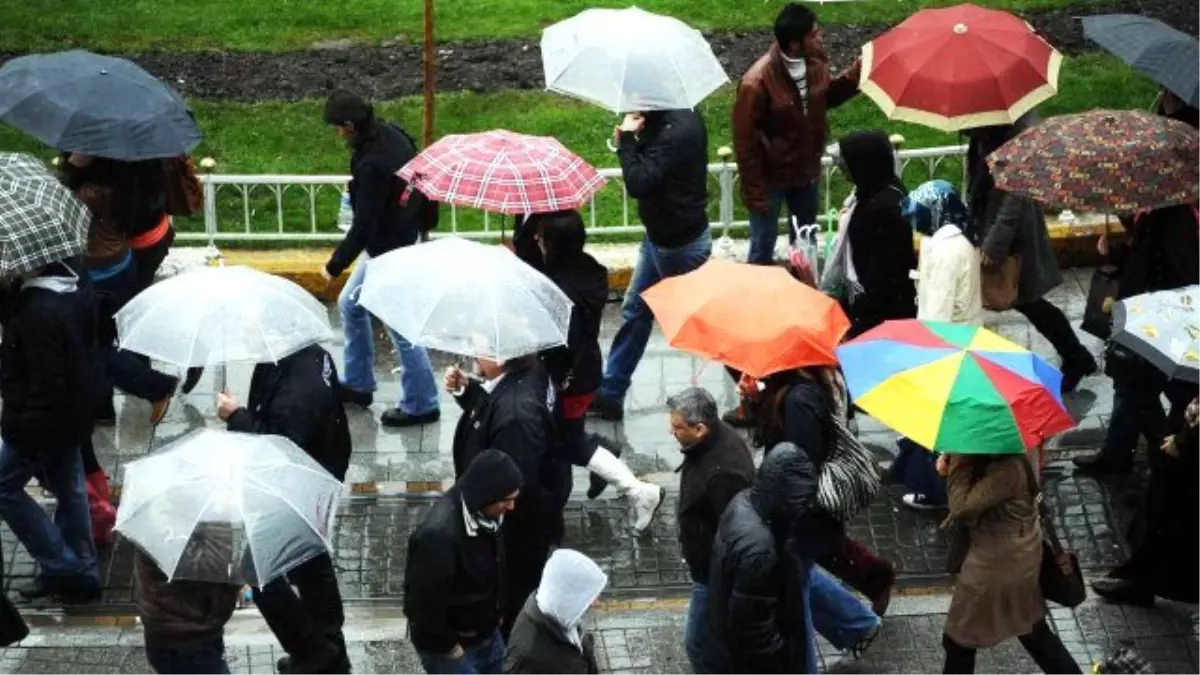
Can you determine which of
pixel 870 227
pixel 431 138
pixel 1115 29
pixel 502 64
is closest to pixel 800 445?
pixel 870 227

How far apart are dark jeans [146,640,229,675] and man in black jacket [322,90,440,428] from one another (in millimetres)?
3024

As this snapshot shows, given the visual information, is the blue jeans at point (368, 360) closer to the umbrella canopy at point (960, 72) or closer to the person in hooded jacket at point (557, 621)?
the umbrella canopy at point (960, 72)

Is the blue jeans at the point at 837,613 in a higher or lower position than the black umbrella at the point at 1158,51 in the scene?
lower

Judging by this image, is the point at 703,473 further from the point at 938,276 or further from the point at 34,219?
the point at 34,219

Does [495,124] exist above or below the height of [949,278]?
below

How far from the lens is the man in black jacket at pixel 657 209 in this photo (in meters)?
12.2

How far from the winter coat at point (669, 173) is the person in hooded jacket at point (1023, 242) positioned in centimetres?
152

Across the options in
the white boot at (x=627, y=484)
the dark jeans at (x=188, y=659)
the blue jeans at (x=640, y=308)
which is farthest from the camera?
the blue jeans at (x=640, y=308)

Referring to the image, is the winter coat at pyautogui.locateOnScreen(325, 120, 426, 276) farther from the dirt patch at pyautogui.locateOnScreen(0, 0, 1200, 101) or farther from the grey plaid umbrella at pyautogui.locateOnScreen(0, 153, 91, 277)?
the dirt patch at pyautogui.locateOnScreen(0, 0, 1200, 101)

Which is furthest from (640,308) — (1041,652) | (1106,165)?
(1041,652)

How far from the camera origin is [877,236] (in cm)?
1175

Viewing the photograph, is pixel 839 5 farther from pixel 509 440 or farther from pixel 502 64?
pixel 509 440

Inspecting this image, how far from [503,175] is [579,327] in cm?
90


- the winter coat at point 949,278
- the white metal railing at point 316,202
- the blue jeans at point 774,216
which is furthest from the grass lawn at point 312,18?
the winter coat at point 949,278
